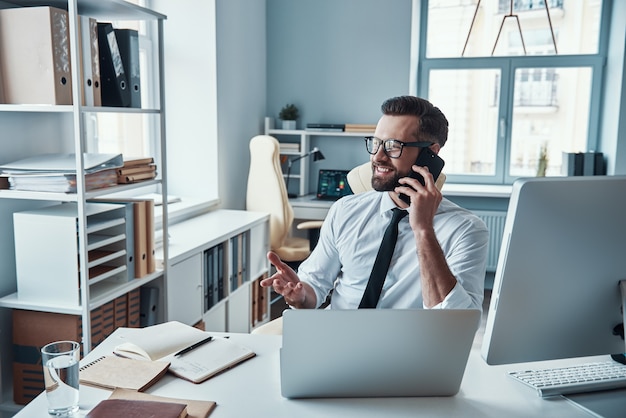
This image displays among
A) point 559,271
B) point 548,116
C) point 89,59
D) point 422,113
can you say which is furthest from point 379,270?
point 548,116

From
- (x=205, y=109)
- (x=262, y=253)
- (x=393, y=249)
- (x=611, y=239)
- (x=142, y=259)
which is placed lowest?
(x=262, y=253)

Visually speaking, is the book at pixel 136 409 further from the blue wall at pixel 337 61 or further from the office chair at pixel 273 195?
the blue wall at pixel 337 61

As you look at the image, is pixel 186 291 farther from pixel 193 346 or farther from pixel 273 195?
pixel 193 346

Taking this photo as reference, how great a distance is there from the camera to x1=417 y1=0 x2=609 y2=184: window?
460 centimetres

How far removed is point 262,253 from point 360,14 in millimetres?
2157

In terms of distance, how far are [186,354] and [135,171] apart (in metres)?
1.15

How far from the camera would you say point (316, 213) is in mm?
4293

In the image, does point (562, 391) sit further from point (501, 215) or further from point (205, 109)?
point (501, 215)

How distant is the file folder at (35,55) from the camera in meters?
1.91

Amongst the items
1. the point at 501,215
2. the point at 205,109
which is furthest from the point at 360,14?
the point at 501,215

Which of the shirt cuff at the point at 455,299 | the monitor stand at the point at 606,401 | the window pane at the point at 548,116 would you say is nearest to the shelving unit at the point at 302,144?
the window pane at the point at 548,116

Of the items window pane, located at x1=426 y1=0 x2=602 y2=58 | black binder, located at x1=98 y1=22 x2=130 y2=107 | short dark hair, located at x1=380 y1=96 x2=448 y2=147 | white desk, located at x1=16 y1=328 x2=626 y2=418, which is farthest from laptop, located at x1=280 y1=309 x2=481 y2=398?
window pane, located at x1=426 y1=0 x2=602 y2=58

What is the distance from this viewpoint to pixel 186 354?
4.48ft

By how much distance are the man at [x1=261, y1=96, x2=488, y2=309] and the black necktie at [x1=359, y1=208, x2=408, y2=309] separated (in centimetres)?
4
